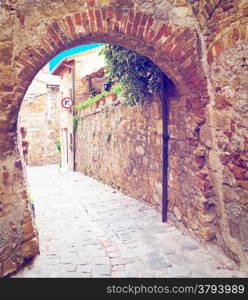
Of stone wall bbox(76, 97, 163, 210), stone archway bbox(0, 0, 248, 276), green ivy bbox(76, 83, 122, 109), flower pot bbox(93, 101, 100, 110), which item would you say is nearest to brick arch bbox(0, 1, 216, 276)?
stone archway bbox(0, 0, 248, 276)

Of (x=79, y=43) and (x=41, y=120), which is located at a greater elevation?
(x=41, y=120)

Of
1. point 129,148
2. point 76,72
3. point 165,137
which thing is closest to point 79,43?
point 165,137

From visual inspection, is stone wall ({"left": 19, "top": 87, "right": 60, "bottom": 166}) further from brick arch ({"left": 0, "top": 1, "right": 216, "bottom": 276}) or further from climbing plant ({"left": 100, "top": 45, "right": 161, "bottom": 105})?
brick arch ({"left": 0, "top": 1, "right": 216, "bottom": 276})

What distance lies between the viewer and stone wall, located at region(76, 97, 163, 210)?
4.88 meters

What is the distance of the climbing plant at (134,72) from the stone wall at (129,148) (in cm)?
24

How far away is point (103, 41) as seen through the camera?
3.26 meters

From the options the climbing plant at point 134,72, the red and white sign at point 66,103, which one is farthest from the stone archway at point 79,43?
the red and white sign at point 66,103

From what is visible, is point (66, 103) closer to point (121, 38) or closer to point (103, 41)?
point (103, 41)

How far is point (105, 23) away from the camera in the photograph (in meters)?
2.93

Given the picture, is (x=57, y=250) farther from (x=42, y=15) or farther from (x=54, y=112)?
(x=54, y=112)

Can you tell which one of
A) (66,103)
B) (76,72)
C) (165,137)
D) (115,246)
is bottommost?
(115,246)

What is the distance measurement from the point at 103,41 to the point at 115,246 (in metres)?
2.50

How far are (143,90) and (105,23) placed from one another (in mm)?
1996

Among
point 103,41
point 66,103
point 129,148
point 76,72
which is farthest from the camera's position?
point 76,72
